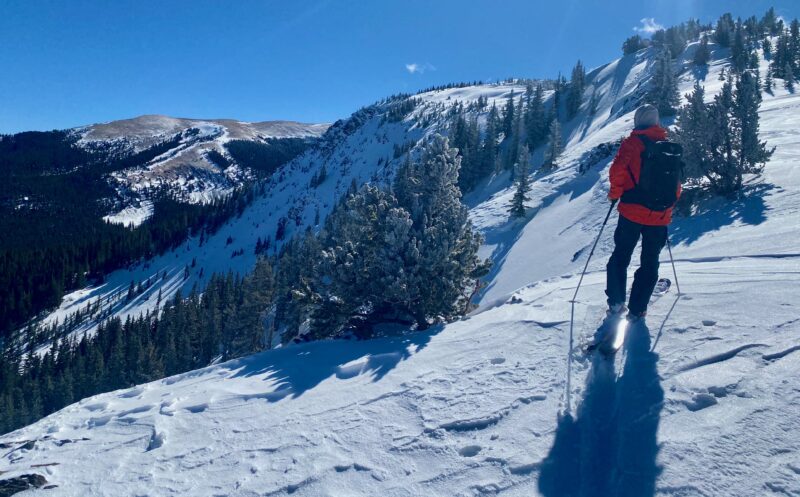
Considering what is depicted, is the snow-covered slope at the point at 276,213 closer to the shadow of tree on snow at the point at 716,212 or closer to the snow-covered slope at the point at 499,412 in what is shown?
the shadow of tree on snow at the point at 716,212

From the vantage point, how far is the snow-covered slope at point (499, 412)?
12.1 ft

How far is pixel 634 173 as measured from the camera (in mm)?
5953

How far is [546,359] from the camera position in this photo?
576 centimetres

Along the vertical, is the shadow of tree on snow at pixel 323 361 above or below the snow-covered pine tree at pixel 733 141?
below

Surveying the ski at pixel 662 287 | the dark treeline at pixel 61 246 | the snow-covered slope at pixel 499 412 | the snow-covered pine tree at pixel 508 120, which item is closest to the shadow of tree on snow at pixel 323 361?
the snow-covered slope at pixel 499 412

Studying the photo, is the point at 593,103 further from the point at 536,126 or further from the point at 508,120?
the point at 536,126

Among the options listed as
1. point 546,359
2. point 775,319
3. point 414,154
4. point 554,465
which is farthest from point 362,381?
point 414,154

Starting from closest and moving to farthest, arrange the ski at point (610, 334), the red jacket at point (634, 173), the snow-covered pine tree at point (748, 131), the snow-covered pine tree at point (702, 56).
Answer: the ski at point (610, 334), the red jacket at point (634, 173), the snow-covered pine tree at point (748, 131), the snow-covered pine tree at point (702, 56)

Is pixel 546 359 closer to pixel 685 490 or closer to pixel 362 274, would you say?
pixel 685 490

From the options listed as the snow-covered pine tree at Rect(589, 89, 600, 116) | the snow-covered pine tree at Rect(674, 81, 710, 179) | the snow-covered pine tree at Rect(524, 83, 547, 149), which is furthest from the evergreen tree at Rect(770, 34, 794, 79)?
the snow-covered pine tree at Rect(674, 81, 710, 179)

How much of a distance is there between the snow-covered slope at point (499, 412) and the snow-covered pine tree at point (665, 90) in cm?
4165

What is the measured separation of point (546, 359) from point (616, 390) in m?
1.15

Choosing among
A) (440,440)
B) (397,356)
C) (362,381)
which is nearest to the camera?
(440,440)

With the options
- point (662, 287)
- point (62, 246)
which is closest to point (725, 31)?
point (662, 287)
